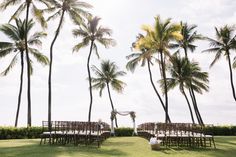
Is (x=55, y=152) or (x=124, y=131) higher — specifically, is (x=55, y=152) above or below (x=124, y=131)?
below

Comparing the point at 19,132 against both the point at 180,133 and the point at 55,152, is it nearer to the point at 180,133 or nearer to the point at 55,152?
the point at 55,152

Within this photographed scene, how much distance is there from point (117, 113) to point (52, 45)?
9043 millimetres

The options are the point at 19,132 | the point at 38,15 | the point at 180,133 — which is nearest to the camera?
the point at 180,133

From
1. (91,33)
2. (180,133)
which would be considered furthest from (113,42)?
(180,133)

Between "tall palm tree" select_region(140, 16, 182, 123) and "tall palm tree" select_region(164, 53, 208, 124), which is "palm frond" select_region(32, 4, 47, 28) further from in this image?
"tall palm tree" select_region(164, 53, 208, 124)

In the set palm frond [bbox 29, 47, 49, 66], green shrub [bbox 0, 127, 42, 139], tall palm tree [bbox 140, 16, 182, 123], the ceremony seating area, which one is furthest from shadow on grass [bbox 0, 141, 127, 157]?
palm frond [bbox 29, 47, 49, 66]

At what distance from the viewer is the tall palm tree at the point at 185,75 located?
41.2 metres

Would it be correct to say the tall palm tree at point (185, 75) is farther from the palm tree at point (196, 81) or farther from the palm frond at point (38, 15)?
the palm frond at point (38, 15)

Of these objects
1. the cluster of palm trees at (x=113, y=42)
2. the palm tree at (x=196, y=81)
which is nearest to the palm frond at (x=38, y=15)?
the cluster of palm trees at (x=113, y=42)

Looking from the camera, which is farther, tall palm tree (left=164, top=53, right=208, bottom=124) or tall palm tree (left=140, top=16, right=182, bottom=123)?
tall palm tree (left=164, top=53, right=208, bottom=124)

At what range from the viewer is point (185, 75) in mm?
41188

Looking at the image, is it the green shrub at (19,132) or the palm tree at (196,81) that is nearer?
the green shrub at (19,132)

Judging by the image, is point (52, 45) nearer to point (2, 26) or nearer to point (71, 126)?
point (2, 26)

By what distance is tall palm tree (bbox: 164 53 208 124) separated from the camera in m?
41.2
